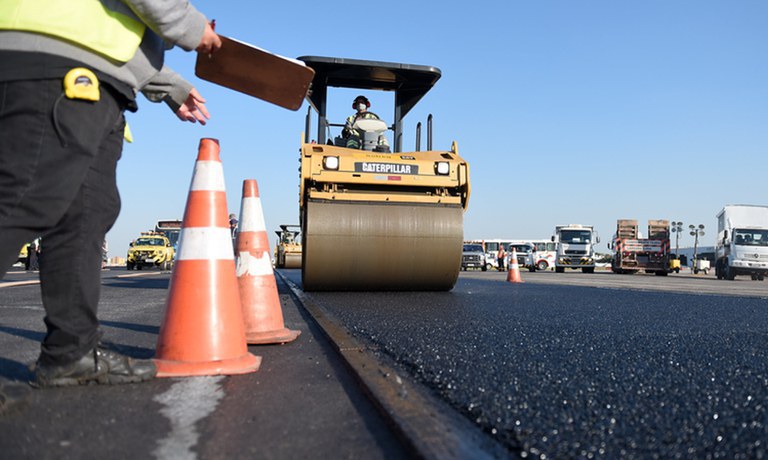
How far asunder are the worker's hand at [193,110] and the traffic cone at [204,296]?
17cm

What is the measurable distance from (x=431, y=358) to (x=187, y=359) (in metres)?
1.04

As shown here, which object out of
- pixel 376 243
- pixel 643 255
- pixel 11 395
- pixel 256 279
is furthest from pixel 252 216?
pixel 643 255

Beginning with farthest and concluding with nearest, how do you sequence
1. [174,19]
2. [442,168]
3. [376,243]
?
[442,168], [376,243], [174,19]

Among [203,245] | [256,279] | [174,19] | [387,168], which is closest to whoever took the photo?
[174,19]

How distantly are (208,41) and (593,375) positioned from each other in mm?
2019

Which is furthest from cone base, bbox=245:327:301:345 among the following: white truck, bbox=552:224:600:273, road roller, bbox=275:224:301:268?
white truck, bbox=552:224:600:273

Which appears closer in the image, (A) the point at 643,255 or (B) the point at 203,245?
(B) the point at 203,245

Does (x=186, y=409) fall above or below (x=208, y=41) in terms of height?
below

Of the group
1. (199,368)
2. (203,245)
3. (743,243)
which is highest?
(743,243)

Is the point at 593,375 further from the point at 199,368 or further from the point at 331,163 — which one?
the point at 331,163

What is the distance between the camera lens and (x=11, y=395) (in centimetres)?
188

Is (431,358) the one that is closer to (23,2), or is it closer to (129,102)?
(129,102)

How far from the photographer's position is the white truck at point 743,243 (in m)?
23.8

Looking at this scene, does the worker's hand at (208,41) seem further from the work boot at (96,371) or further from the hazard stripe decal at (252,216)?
the hazard stripe decal at (252,216)
